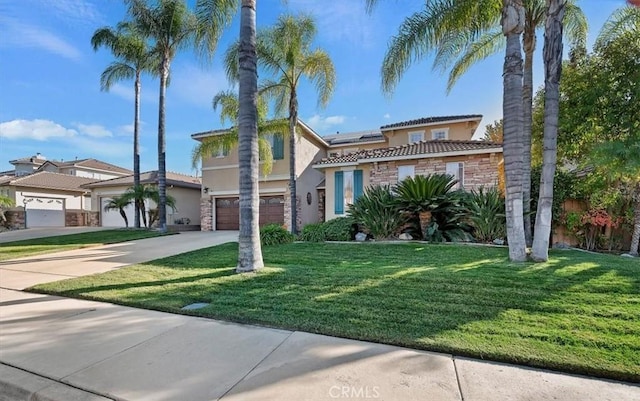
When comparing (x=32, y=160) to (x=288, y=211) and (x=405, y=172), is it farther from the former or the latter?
(x=405, y=172)

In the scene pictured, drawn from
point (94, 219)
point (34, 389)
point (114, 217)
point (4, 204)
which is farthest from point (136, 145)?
point (34, 389)

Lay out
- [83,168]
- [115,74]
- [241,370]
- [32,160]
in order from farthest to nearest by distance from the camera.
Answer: [32,160] < [83,168] < [115,74] < [241,370]

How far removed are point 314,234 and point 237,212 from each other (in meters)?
9.27

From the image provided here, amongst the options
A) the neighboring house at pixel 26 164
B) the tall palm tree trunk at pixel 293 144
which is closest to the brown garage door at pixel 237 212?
the tall palm tree trunk at pixel 293 144

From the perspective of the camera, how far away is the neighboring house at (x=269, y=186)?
18.6 meters

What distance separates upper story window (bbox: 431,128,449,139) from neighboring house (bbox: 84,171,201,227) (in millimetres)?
16868

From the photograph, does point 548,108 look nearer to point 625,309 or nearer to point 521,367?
point 625,309

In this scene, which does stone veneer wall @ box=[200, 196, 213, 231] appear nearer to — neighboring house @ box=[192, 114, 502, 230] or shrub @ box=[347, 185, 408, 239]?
neighboring house @ box=[192, 114, 502, 230]

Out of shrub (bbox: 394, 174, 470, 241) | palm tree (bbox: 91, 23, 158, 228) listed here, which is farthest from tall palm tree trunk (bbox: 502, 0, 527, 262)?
palm tree (bbox: 91, 23, 158, 228)

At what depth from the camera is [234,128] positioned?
51.2 ft

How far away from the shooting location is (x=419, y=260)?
7.41m

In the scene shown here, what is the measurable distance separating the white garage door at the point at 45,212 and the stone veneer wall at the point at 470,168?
1027 inches

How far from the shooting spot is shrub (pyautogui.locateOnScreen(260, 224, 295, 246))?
36.9 ft

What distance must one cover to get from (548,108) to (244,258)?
7.53m
